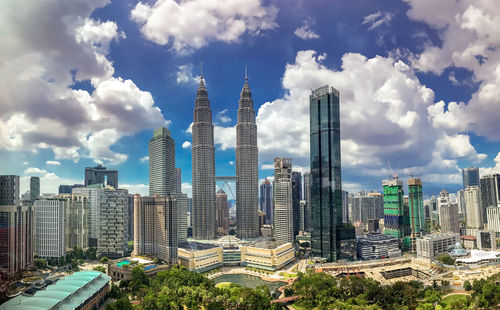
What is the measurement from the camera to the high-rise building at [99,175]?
60594 mm

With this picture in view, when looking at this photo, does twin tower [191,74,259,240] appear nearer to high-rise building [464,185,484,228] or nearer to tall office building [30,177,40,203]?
tall office building [30,177,40,203]

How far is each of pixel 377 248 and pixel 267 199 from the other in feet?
122

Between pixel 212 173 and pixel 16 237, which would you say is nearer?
pixel 16 237

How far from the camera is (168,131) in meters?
46.8

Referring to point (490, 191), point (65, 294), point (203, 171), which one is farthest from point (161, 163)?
point (490, 191)

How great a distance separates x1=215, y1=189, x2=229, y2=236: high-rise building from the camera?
60.0m

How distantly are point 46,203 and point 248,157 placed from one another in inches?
1022

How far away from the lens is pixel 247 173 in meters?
48.8

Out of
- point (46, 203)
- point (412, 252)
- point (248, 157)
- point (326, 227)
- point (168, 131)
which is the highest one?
point (168, 131)

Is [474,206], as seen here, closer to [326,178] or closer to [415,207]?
[415,207]

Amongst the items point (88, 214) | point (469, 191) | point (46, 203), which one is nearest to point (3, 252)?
point (46, 203)

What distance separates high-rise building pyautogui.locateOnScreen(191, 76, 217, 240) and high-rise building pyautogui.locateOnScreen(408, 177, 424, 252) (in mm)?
25812

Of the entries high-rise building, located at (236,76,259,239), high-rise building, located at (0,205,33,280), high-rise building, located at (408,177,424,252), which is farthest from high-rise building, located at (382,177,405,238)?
high-rise building, located at (0,205,33,280)

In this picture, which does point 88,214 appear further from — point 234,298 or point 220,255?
point 234,298
